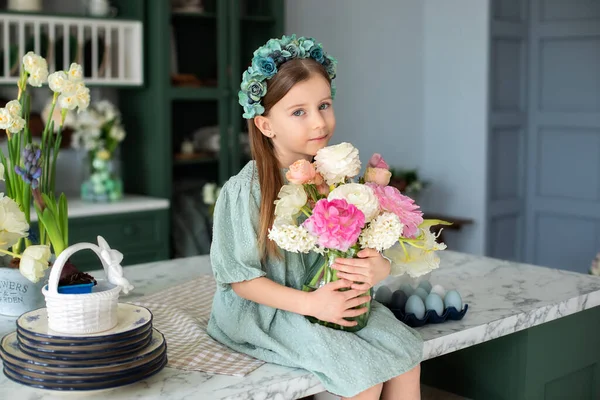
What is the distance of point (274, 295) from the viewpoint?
1.70 m

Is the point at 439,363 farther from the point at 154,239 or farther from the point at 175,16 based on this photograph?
the point at 175,16

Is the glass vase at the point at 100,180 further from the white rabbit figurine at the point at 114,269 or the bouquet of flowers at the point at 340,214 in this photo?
the white rabbit figurine at the point at 114,269

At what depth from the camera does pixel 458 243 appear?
566 cm

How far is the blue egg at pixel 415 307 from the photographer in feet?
6.17

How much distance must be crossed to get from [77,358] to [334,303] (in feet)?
1.70

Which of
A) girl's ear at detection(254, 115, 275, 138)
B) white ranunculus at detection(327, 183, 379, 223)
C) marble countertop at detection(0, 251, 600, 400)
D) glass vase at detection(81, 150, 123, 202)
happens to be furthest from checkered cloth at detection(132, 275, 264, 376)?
glass vase at detection(81, 150, 123, 202)

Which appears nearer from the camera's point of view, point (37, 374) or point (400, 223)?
point (37, 374)

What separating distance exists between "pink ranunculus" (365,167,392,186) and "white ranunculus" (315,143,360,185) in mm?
90

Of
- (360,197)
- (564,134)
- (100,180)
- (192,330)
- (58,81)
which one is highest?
(58,81)

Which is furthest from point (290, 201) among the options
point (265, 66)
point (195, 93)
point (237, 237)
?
point (195, 93)

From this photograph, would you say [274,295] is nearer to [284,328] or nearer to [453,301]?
[284,328]

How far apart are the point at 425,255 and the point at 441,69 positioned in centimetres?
405

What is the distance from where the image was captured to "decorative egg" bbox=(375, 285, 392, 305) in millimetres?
1965

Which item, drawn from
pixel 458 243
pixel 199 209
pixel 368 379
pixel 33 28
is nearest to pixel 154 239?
pixel 199 209
